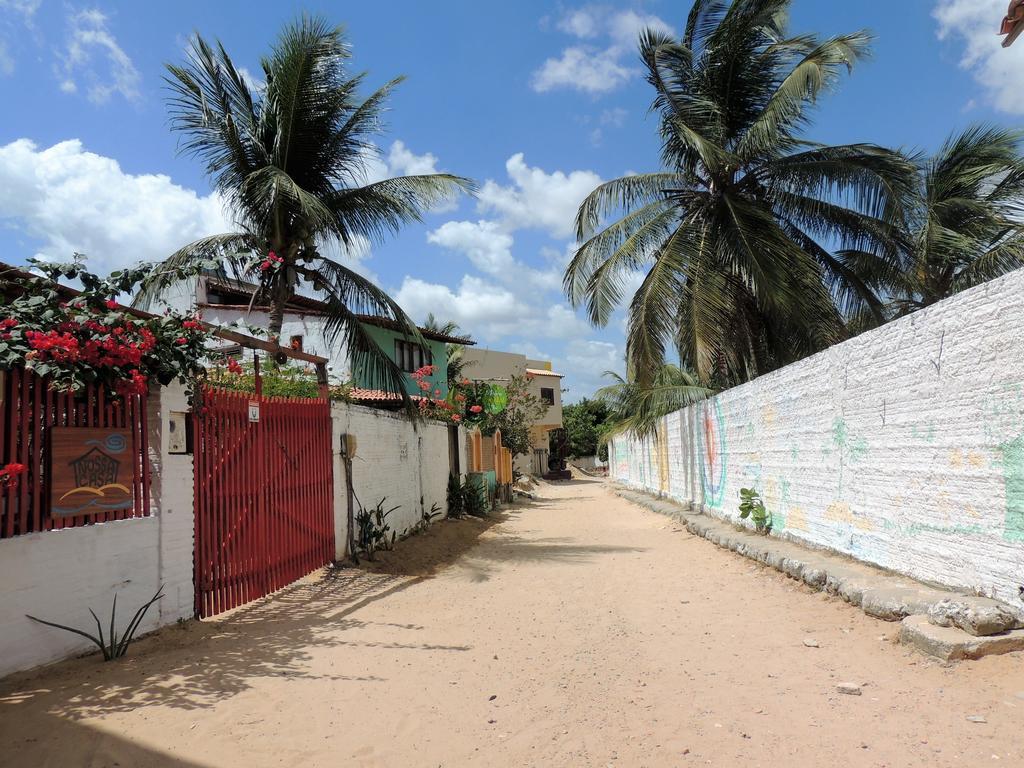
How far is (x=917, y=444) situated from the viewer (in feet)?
18.2

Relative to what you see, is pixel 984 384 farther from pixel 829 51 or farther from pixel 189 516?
pixel 829 51

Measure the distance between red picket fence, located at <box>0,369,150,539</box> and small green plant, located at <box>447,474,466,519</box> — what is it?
10.8m

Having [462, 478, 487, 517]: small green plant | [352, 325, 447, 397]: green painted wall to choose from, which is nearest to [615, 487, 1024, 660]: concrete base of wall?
[462, 478, 487, 517]: small green plant

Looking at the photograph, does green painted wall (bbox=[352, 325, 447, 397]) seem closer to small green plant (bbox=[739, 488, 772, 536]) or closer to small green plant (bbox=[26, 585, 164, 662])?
small green plant (bbox=[739, 488, 772, 536])

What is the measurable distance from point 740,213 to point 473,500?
8.87 meters

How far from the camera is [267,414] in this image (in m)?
6.68

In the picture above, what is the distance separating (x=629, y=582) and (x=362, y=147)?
7075 mm

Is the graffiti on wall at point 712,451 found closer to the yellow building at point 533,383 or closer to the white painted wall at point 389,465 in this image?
the white painted wall at point 389,465

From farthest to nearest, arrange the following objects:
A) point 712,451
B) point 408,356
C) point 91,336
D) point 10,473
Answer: point 408,356
point 712,451
point 91,336
point 10,473

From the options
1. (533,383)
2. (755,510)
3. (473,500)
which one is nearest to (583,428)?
(533,383)

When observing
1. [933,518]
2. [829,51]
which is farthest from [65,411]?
[829,51]

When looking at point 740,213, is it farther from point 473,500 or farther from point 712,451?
point 473,500

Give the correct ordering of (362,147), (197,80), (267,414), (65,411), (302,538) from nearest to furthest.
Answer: (65,411) → (267,414) → (302,538) → (197,80) → (362,147)

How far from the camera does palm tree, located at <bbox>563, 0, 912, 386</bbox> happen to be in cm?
1134
